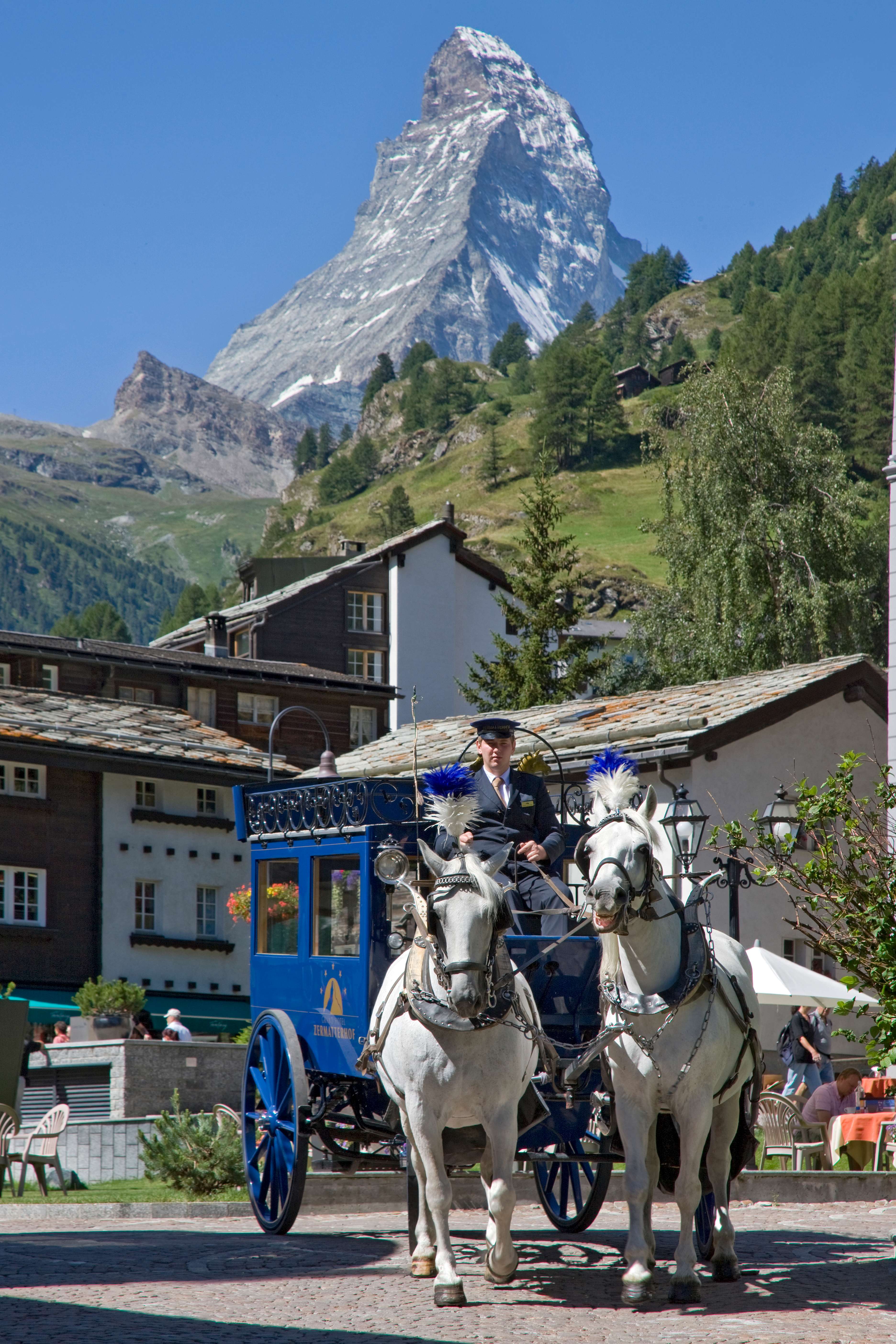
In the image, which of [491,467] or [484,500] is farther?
Result: [491,467]

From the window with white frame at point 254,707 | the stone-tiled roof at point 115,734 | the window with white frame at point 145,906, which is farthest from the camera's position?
the window with white frame at point 254,707

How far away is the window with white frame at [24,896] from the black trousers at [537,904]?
2588 cm

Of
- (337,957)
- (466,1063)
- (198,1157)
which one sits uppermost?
(337,957)

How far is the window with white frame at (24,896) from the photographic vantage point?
34000 mm

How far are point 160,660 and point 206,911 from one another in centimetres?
1075

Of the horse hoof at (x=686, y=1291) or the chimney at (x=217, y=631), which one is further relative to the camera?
the chimney at (x=217, y=631)

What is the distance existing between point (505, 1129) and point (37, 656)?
38.1m

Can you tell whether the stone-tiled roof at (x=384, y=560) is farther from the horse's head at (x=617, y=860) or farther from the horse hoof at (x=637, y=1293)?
the horse hoof at (x=637, y=1293)

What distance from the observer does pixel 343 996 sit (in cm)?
1041

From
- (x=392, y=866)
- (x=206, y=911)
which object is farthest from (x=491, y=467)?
(x=392, y=866)

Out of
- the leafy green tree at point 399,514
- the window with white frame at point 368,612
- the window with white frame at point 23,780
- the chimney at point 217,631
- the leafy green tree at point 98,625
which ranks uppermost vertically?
the leafy green tree at point 399,514

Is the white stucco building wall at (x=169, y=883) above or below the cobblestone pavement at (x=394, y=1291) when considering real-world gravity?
above

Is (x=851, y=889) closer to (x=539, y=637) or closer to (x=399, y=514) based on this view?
(x=539, y=637)

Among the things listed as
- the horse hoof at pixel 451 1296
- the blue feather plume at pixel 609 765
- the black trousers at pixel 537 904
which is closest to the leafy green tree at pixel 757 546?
the black trousers at pixel 537 904
